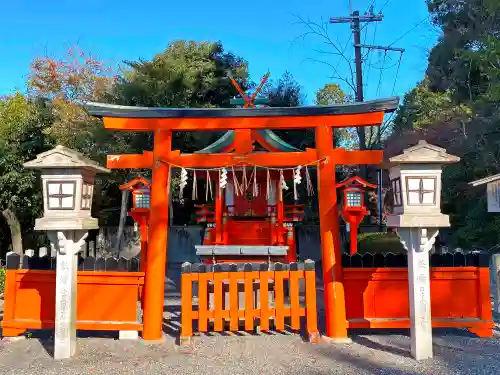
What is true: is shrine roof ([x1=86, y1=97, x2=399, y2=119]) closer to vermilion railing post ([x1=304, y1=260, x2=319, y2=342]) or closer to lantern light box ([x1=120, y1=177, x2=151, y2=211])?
vermilion railing post ([x1=304, y1=260, x2=319, y2=342])

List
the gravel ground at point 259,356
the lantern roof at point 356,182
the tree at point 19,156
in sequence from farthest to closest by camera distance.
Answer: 1. the tree at point 19,156
2. the lantern roof at point 356,182
3. the gravel ground at point 259,356

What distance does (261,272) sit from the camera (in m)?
5.21

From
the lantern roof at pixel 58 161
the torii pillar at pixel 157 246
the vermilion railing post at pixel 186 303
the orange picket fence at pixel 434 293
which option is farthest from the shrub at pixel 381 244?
the lantern roof at pixel 58 161

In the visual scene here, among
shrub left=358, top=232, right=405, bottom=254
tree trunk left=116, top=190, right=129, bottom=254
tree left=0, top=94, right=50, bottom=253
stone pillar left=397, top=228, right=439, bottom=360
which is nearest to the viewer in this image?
stone pillar left=397, top=228, right=439, bottom=360

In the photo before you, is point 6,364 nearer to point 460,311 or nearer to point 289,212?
point 460,311

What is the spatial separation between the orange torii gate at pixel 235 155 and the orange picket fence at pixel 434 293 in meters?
0.34

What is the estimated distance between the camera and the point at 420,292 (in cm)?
455

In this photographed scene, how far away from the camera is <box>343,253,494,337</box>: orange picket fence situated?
17.1 ft

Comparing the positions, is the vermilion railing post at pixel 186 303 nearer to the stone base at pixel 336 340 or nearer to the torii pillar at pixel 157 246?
the torii pillar at pixel 157 246

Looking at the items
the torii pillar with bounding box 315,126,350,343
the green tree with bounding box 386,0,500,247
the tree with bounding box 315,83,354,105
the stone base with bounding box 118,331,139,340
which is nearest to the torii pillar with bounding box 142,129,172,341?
the stone base with bounding box 118,331,139,340

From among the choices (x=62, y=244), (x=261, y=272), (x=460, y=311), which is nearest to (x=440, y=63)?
(x=460, y=311)

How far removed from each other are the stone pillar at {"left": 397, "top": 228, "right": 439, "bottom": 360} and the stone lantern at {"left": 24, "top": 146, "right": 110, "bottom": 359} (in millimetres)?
3989

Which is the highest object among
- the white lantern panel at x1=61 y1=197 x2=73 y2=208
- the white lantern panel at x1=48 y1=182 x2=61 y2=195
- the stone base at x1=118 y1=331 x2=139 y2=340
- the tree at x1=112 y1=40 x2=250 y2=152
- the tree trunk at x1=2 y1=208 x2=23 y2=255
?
the tree at x1=112 y1=40 x2=250 y2=152

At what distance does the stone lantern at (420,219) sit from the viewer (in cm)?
452
